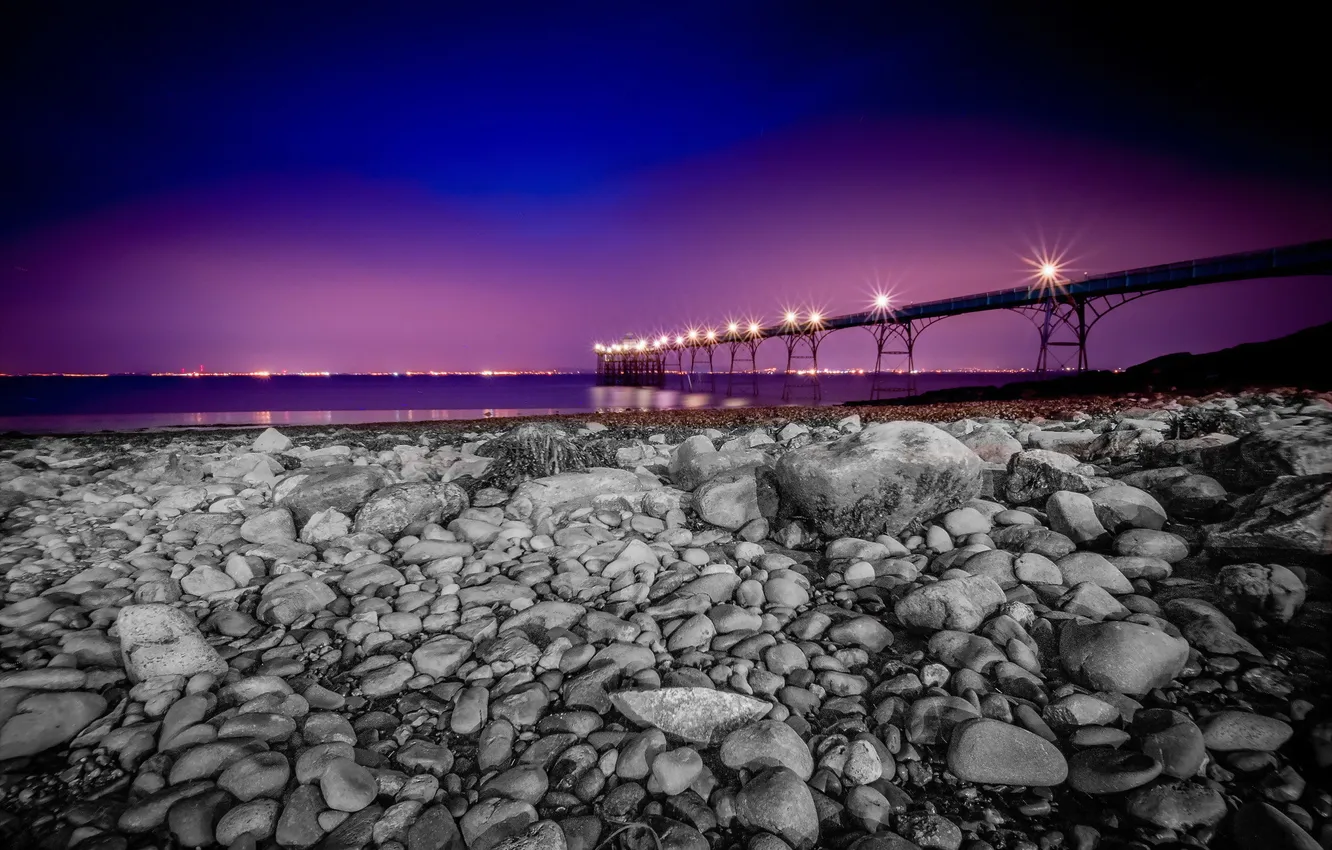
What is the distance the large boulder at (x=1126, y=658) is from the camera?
2.17 m

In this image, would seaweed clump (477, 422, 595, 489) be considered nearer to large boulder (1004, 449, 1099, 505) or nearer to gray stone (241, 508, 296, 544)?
gray stone (241, 508, 296, 544)

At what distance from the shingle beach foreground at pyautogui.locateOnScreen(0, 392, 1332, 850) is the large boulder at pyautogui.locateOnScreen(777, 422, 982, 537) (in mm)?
24

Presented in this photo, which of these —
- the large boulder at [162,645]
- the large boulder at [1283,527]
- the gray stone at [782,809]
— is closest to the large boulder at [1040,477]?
the large boulder at [1283,527]

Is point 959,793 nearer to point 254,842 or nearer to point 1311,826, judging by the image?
point 1311,826

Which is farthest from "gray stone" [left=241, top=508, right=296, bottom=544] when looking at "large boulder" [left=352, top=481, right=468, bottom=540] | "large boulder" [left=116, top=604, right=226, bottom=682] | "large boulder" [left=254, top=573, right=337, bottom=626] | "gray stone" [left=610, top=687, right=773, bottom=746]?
"gray stone" [left=610, top=687, right=773, bottom=746]

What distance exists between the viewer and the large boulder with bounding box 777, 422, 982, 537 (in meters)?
3.78

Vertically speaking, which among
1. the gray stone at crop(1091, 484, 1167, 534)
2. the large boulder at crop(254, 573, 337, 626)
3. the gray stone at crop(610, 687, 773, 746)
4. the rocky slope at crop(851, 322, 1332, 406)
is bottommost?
the gray stone at crop(610, 687, 773, 746)

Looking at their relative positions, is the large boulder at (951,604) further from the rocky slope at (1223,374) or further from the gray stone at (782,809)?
the rocky slope at (1223,374)

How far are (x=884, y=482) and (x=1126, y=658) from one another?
1.71 m

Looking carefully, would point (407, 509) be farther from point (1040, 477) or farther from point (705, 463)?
point (1040, 477)

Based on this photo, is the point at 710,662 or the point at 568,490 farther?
the point at 568,490

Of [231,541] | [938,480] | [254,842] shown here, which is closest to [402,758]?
[254,842]

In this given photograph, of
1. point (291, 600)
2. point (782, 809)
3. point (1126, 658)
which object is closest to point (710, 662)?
point (782, 809)

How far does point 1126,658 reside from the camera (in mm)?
2199
